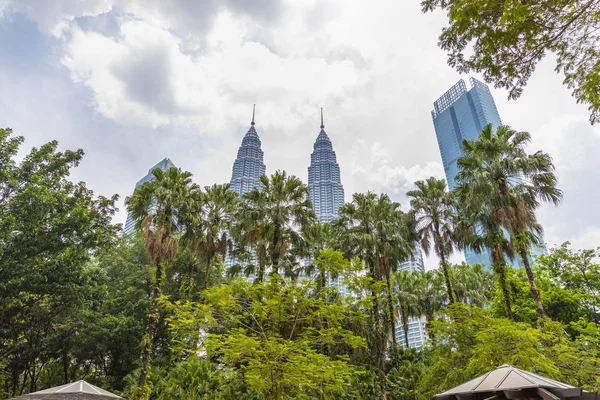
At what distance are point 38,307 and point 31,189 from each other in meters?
6.90

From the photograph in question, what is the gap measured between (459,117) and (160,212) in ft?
482

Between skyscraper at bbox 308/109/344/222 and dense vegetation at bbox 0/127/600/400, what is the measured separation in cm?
8373

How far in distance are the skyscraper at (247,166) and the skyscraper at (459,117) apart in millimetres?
77379

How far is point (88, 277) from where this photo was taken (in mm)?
15047

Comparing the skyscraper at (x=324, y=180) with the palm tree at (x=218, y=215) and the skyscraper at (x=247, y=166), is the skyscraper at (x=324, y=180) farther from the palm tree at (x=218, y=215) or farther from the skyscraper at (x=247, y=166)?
the palm tree at (x=218, y=215)

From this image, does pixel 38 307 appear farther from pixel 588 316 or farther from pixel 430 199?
pixel 588 316

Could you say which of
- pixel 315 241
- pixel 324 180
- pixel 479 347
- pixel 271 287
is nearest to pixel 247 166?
pixel 324 180

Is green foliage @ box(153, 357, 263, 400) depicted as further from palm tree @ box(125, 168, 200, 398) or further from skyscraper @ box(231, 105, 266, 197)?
skyscraper @ box(231, 105, 266, 197)

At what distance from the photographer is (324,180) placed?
121 m

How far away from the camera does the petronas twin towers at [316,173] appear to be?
304 ft

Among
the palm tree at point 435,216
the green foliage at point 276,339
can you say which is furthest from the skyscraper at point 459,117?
the green foliage at point 276,339

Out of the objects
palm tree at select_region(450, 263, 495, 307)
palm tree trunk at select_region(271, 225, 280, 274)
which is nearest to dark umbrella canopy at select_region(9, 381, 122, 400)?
palm tree trunk at select_region(271, 225, 280, 274)

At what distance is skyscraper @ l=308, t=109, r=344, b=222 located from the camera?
11219 cm

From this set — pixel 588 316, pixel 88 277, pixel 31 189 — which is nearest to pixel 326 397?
pixel 88 277
